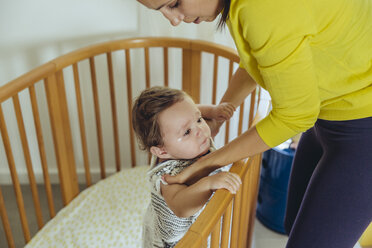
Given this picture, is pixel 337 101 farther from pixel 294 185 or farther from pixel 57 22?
pixel 57 22

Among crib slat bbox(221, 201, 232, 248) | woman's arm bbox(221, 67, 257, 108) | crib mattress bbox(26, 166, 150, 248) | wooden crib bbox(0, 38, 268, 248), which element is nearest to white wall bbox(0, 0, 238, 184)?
wooden crib bbox(0, 38, 268, 248)

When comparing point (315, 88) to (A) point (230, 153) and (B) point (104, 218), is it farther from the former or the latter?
(B) point (104, 218)

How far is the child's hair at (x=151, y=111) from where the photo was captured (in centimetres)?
102

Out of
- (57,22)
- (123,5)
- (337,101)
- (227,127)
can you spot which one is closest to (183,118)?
(337,101)

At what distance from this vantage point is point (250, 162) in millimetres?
970

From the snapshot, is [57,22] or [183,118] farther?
[57,22]

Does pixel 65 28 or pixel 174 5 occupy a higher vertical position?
pixel 174 5

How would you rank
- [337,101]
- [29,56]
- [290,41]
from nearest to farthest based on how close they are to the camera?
[290,41] → [337,101] → [29,56]

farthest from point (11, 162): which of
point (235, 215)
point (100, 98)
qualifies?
point (235, 215)

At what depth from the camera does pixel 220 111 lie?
47.8 inches

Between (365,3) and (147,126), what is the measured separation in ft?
1.89

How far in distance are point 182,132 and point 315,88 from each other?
14.9 inches

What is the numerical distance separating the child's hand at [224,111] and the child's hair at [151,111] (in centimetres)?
18

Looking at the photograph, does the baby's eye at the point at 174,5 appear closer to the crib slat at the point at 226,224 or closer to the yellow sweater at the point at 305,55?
the yellow sweater at the point at 305,55
